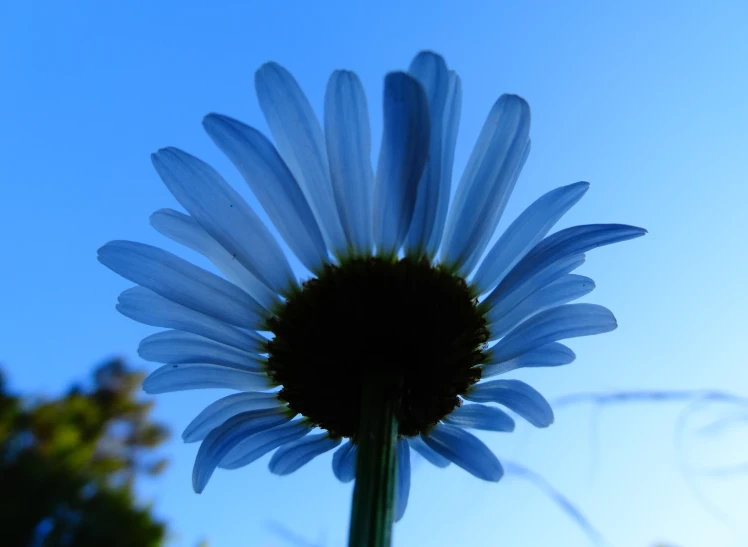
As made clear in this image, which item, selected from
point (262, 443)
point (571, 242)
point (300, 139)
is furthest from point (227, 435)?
point (571, 242)

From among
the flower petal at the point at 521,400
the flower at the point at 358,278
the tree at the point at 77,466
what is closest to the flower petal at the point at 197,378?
the flower at the point at 358,278

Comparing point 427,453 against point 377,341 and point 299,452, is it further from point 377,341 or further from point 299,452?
point 377,341

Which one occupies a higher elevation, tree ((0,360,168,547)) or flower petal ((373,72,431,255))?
tree ((0,360,168,547))

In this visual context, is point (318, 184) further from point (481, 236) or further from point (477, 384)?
point (477, 384)

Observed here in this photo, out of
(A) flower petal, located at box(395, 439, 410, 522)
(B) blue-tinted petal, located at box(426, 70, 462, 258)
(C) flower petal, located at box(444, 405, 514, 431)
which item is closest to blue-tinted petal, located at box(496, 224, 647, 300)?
(B) blue-tinted petal, located at box(426, 70, 462, 258)

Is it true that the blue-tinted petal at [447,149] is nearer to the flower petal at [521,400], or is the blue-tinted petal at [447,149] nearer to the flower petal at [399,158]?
the flower petal at [399,158]

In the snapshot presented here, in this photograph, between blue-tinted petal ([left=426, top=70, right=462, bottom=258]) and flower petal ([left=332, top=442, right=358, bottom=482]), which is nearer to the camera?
blue-tinted petal ([left=426, top=70, right=462, bottom=258])

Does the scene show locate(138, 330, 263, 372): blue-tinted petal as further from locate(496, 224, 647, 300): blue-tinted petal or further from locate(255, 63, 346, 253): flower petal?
locate(496, 224, 647, 300): blue-tinted petal
